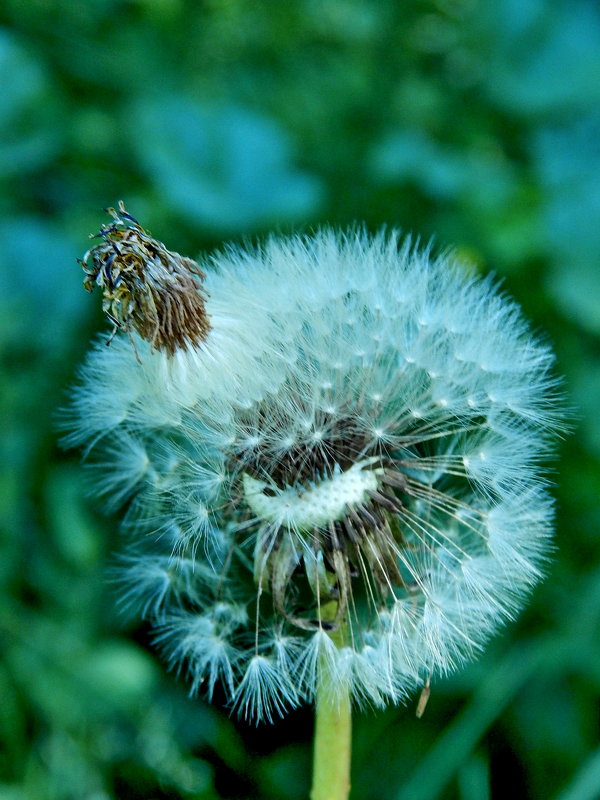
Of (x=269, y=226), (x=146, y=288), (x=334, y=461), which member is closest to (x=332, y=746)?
(x=334, y=461)

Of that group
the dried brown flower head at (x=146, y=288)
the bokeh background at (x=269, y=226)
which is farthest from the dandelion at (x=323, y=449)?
the bokeh background at (x=269, y=226)

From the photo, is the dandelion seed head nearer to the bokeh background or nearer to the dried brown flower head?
the dried brown flower head

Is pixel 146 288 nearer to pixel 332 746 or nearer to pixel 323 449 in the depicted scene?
pixel 323 449

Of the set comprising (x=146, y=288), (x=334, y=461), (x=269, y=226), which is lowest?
(x=334, y=461)

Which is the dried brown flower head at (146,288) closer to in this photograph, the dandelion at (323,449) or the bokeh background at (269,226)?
the dandelion at (323,449)

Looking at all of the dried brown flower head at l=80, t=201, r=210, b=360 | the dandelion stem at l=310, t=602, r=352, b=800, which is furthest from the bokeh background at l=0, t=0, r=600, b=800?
the dried brown flower head at l=80, t=201, r=210, b=360

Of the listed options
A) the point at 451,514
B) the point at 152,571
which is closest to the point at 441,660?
the point at 451,514
